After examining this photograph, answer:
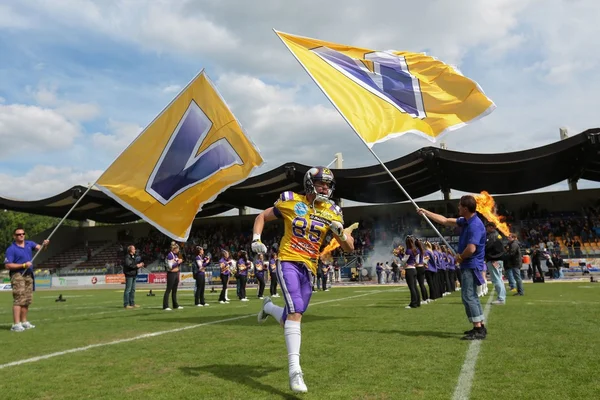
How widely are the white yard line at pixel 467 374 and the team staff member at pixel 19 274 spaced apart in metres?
8.10

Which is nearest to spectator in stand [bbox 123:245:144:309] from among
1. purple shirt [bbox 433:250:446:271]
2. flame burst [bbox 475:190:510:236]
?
purple shirt [bbox 433:250:446:271]

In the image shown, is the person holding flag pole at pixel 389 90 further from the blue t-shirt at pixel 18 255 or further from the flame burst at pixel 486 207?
the flame burst at pixel 486 207

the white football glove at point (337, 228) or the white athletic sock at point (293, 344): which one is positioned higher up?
the white football glove at point (337, 228)

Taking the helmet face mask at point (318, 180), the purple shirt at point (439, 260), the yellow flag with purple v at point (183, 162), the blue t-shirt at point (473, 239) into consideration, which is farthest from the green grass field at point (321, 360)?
the purple shirt at point (439, 260)

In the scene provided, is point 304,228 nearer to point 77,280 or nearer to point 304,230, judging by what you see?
point 304,230

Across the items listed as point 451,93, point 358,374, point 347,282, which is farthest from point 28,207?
point 358,374

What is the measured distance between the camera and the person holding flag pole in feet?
33.3

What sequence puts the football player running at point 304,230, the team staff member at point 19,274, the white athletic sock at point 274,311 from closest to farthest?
the football player running at point 304,230
the white athletic sock at point 274,311
the team staff member at point 19,274

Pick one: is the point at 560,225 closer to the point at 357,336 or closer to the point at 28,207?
the point at 357,336

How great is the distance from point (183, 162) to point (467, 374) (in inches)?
284

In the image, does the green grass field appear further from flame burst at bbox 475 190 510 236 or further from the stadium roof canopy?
the stadium roof canopy

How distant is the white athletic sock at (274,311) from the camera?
5236 mm

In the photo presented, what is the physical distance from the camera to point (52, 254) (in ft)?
178

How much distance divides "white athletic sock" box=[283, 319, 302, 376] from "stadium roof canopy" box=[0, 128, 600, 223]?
27367 mm
